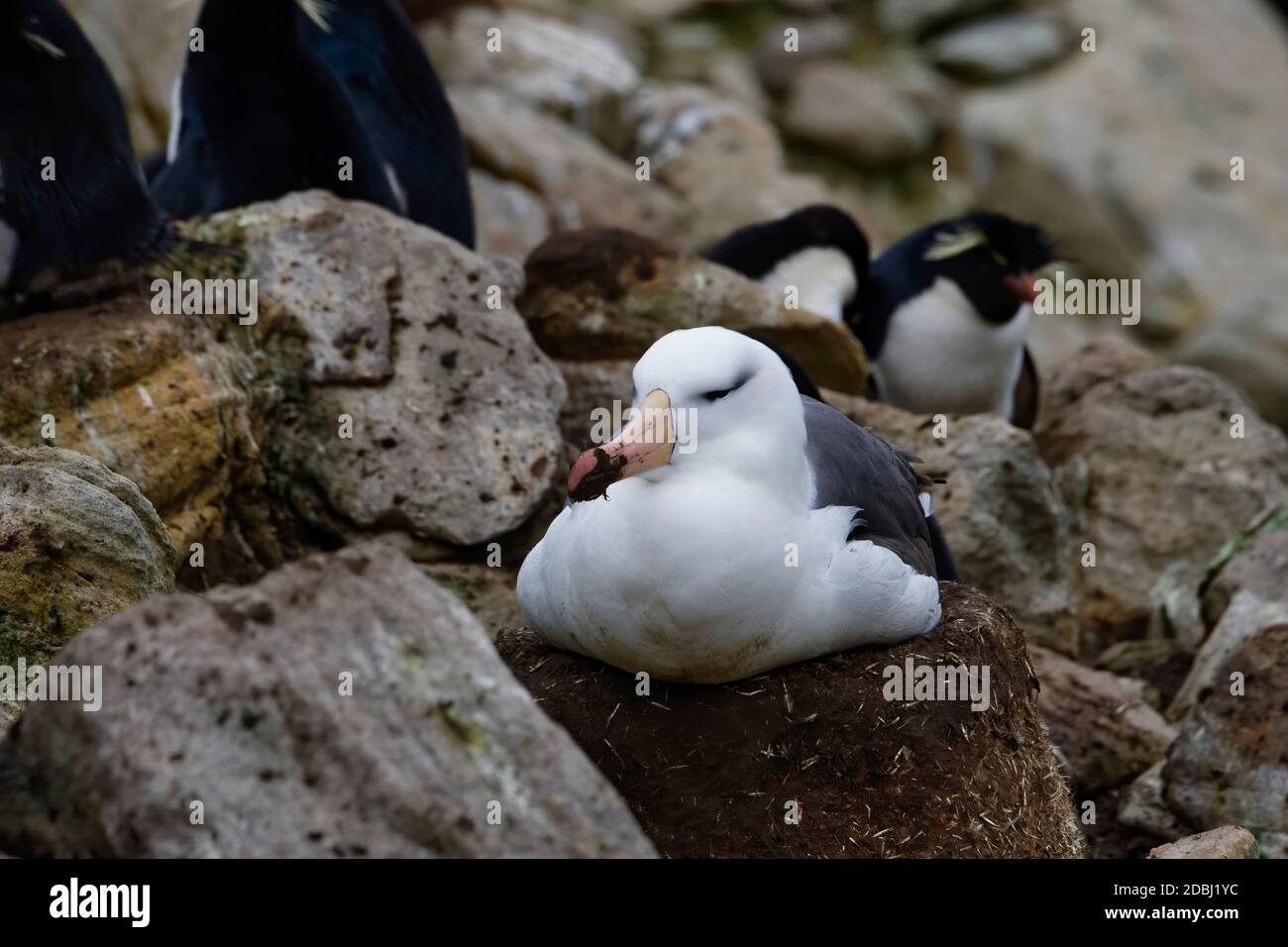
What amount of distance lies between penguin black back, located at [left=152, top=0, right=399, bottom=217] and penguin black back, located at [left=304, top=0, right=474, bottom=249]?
140 centimetres

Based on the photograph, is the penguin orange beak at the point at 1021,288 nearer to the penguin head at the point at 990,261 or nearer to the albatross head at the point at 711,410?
the penguin head at the point at 990,261

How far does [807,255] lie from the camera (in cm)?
1109

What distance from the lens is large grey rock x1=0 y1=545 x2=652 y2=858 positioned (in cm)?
379

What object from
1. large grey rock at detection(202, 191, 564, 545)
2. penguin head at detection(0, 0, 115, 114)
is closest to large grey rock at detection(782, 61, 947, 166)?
large grey rock at detection(202, 191, 564, 545)

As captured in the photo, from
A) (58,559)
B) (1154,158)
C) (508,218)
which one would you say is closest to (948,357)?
(508,218)

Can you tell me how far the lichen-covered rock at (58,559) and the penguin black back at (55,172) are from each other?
1.76 metres

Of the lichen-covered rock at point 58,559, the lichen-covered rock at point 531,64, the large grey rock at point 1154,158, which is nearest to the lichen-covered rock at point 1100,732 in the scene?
the lichen-covered rock at point 58,559

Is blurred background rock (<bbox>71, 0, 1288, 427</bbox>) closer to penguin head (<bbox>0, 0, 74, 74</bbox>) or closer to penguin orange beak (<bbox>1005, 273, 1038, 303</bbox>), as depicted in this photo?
penguin orange beak (<bbox>1005, 273, 1038, 303</bbox>)

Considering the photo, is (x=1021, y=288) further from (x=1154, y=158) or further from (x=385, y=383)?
(x=1154, y=158)

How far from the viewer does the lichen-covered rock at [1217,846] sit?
559 cm

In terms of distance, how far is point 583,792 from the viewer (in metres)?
3.97

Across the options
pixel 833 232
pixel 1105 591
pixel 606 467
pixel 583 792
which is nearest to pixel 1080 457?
pixel 1105 591

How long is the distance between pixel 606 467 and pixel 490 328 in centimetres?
288

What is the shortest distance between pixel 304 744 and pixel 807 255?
25.2 feet
